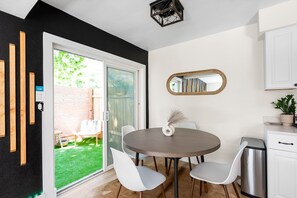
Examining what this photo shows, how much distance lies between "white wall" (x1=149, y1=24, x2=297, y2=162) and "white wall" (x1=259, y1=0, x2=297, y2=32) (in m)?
0.37

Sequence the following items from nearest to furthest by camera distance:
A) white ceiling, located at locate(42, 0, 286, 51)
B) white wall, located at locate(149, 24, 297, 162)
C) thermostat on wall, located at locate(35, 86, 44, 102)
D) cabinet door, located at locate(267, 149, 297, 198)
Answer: cabinet door, located at locate(267, 149, 297, 198) < thermostat on wall, located at locate(35, 86, 44, 102) < white ceiling, located at locate(42, 0, 286, 51) < white wall, located at locate(149, 24, 297, 162)

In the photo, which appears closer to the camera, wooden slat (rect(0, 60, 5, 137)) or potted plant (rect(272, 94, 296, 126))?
wooden slat (rect(0, 60, 5, 137))

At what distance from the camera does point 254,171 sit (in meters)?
1.81

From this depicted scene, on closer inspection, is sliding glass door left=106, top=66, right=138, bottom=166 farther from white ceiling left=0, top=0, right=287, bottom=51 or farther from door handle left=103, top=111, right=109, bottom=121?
white ceiling left=0, top=0, right=287, bottom=51

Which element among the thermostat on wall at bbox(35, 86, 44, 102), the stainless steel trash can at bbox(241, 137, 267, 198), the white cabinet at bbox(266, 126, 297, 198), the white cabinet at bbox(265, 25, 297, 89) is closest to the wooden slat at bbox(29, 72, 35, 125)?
the thermostat on wall at bbox(35, 86, 44, 102)

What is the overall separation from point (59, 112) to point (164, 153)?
14.3ft

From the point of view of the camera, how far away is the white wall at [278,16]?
1775 millimetres

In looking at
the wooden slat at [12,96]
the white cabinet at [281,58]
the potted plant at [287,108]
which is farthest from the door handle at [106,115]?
the potted plant at [287,108]

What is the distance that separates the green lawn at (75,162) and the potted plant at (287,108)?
3156mm

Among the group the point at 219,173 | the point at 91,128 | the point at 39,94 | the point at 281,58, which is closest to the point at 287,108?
the point at 281,58

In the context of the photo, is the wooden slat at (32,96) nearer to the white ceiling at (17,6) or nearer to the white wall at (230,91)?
the white ceiling at (17,6)

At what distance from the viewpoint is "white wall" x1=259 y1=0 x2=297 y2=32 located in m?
1.78

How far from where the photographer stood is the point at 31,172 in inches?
64.6

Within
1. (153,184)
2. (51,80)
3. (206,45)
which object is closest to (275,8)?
(206,45)
